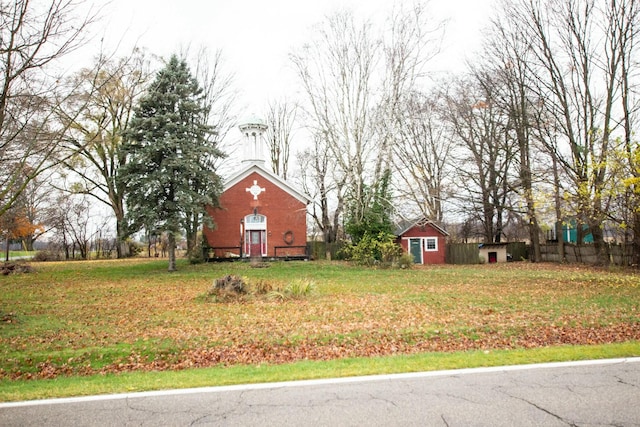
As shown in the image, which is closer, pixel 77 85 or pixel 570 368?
pixel 570 368

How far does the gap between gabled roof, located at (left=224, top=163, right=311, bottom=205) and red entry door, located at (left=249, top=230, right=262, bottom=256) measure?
3466mm

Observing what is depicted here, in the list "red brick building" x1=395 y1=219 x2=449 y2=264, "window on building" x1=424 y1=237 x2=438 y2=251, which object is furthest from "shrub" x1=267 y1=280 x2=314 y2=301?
"window on building" x1=424 y1=237 x2=438 y2=251

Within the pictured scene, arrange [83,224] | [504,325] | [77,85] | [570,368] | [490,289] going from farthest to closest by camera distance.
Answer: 1. [83,224]
2. [490,289]
3. [504,325]
4. [77,85]
5. [570,368]

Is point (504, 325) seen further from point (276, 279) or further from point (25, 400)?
point (276, 279)

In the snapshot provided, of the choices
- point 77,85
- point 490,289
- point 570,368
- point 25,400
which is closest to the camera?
point 25,400

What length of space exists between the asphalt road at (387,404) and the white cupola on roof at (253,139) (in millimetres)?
26761

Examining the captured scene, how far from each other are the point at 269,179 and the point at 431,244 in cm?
1314

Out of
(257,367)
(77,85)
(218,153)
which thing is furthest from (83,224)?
(257,367)

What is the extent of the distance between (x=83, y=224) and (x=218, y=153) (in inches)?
1026

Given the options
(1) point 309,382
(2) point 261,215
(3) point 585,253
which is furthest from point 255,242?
(1) point 309,382

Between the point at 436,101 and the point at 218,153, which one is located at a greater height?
the point at 436,101

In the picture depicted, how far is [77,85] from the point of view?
28.3ft

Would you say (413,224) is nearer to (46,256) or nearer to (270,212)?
(270,212)

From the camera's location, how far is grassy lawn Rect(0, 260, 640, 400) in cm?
724
